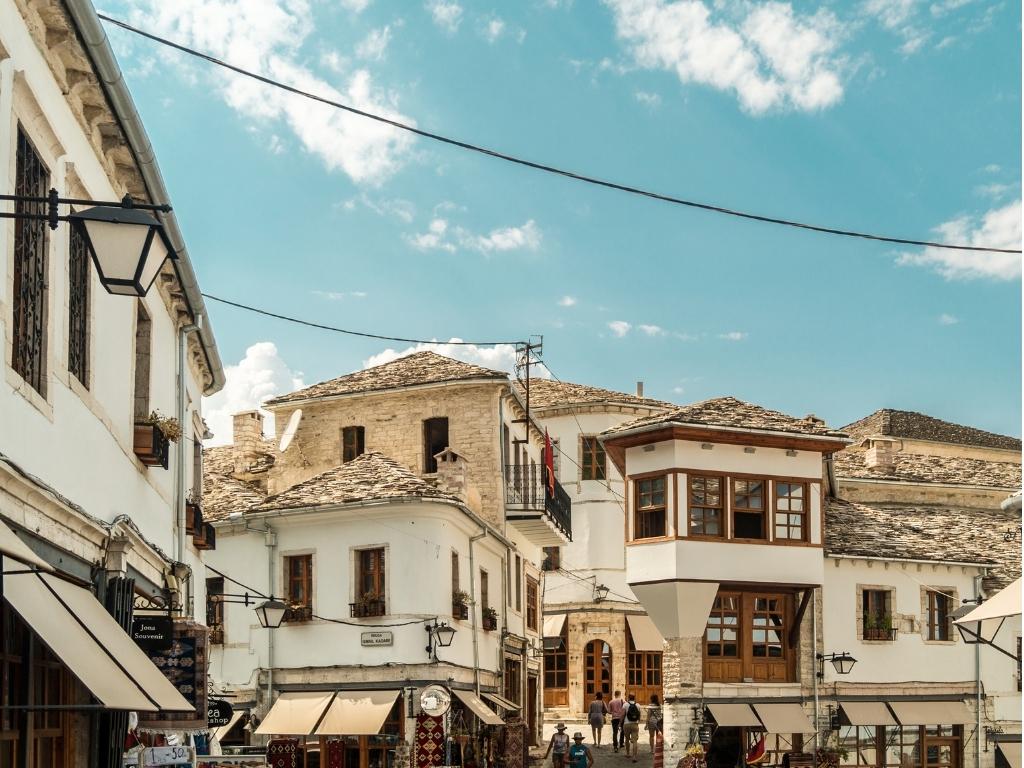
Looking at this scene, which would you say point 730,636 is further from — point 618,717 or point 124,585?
point 124,585

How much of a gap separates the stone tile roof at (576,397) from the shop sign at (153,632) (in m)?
32.7

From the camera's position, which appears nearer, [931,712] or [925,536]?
[931,712]

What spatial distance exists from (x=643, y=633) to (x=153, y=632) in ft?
104

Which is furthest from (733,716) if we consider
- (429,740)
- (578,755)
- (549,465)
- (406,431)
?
(406,431)

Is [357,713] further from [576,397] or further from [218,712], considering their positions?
→ [576,397]

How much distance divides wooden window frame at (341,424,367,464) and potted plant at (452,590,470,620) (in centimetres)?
646

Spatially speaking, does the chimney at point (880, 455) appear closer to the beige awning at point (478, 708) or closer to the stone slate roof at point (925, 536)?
the stone slate roof at point (925, 536)

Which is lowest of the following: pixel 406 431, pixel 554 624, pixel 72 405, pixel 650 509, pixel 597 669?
pixel 597 669

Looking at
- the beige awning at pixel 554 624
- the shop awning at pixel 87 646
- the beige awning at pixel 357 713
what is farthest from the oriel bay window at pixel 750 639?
the shop awning at pixel 87 646

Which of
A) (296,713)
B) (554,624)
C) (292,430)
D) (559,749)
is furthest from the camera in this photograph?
(554,624)

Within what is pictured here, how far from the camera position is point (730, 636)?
1253 inches

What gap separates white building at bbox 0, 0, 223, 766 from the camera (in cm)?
882

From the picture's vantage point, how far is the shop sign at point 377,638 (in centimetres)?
2842

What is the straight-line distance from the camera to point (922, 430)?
5384cm
